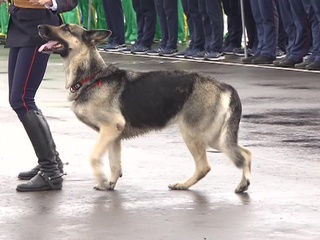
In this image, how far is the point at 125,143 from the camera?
437 inches

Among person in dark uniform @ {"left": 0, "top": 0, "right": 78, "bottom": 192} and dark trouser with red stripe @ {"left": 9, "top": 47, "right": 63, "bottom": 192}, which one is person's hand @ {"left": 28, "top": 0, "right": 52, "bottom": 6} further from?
dark trouser with red stripe @ {"left": 9, "top": 47, "right": 63, "bottom": 192}

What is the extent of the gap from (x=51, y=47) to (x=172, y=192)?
1.29 metres

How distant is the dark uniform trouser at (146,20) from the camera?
69.6ft

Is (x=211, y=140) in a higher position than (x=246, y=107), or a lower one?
higher

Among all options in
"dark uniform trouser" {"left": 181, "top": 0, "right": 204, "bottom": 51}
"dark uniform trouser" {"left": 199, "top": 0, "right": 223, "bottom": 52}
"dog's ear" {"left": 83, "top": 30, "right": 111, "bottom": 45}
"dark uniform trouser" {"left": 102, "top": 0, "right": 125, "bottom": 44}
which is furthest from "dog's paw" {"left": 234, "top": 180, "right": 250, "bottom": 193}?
"dark uniform trouser" {"left": 102, "top": 0, "right": 125, "bottom": 44}

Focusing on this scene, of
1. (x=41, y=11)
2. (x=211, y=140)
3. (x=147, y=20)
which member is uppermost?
(x=41, y=11)

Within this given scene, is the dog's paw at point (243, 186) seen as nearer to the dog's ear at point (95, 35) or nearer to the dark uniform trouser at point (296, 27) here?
the dog's ear at point (95, 35)

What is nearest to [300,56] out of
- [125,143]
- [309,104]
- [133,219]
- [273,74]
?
[273,74]

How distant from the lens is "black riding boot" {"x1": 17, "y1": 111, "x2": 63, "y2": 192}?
9016 mm

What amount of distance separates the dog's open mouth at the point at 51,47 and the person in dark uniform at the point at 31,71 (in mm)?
97

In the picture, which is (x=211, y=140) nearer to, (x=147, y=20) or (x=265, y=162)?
(x=265, y=162)

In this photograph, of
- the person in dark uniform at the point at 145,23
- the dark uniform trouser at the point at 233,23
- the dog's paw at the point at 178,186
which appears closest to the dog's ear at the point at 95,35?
the dog's paw at the point at 178,186

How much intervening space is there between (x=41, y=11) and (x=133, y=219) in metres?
1.84

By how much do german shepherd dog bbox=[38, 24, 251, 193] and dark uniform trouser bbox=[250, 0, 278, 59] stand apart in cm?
918
